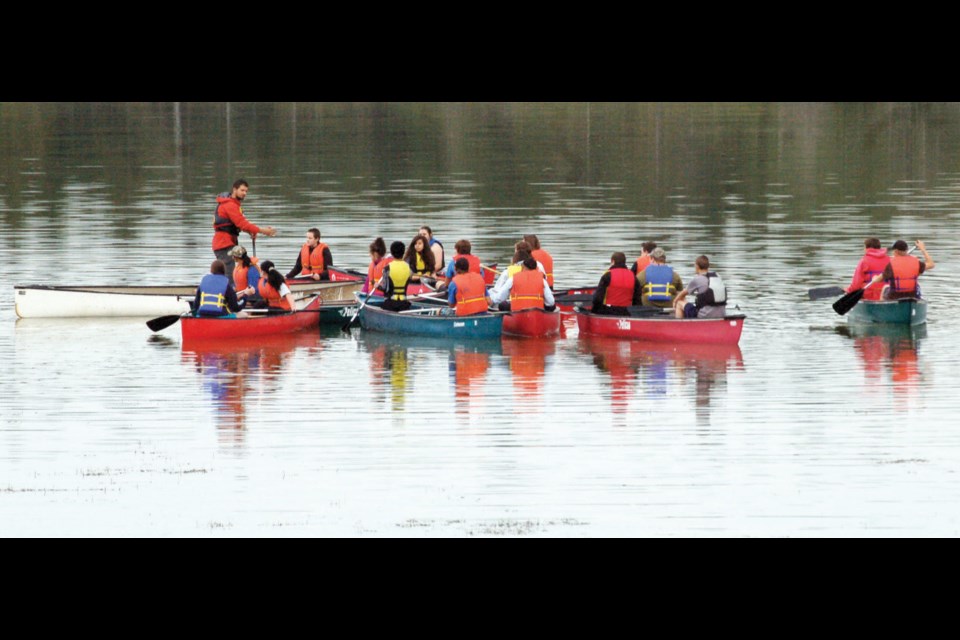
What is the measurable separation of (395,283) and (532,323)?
8.19 feet

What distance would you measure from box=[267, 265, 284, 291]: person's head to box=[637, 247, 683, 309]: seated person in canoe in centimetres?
601

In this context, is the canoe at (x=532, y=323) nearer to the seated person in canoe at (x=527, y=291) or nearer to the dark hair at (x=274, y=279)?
the seated person in canoe at (x=527, y=291)

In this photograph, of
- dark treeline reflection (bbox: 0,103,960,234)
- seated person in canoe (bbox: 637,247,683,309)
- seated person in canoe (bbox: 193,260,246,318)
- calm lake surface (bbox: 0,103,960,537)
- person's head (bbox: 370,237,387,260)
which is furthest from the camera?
dark treeline reflection (bbox: 0,103,960,234)

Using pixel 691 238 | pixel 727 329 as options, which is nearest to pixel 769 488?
pixel 727 329

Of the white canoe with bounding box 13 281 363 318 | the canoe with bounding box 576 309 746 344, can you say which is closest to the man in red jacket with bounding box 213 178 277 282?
the white canoe with bounding box 13 281 363 318

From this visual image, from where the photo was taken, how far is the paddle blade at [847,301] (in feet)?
102

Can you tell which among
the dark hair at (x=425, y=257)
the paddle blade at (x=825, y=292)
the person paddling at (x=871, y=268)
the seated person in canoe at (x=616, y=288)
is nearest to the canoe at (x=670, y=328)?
the seated person in canoe at (x=616, y=288)

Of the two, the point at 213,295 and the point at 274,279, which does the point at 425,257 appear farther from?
the point at 213,295

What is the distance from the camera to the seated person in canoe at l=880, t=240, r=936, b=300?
30469 mm

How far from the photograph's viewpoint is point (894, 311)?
30.7 m

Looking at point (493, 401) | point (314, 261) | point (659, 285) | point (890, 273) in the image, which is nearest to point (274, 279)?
point (314, 261)

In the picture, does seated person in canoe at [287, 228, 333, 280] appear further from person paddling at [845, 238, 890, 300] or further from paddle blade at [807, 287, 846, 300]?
person paddling at [845, 238, 890, 300]

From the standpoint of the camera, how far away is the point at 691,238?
153 ft

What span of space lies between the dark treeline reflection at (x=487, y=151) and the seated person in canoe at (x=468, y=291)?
23.8 meters
